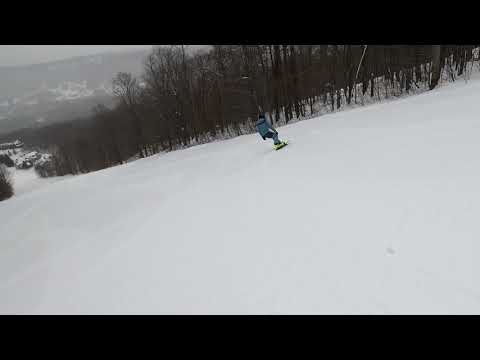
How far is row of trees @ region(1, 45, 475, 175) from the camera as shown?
17922 millimetres

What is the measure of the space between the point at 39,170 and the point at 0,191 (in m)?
44.8

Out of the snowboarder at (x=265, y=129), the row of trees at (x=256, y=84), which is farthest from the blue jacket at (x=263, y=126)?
the row of trees at (x=256, y=84)

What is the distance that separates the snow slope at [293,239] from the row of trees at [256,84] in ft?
29.3

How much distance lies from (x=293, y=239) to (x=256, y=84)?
70.1 feet

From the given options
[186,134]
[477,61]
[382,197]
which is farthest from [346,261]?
[186,134]

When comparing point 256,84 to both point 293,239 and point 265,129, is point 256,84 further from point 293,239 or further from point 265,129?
point 293,239

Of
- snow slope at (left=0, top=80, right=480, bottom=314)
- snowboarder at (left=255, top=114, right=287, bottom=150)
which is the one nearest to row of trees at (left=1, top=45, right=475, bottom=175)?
snowboarder at (left=255, top=114, right=287, bottom=150)

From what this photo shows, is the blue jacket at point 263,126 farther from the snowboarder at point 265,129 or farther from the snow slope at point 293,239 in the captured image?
the snow slope at point 293,239

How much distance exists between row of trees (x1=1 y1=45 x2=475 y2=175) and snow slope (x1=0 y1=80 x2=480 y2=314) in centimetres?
892

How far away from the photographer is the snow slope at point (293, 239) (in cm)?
205

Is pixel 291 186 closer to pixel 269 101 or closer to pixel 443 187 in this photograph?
pixel 443 187

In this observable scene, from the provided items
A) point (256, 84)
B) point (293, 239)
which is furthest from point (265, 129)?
point (256, 84)

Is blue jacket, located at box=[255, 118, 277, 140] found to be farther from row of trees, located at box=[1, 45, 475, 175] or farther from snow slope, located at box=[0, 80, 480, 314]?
row of trees, located at box=[1, 45, 475, 175]

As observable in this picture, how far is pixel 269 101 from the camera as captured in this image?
2203cm
